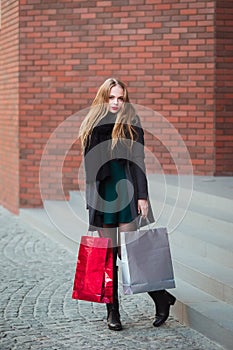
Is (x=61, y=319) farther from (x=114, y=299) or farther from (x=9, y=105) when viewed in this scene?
(x=9, y=105)

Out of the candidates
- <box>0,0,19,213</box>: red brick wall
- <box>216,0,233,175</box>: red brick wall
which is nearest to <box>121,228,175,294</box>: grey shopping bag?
<box>216,0,233,175</box>: red brick wall

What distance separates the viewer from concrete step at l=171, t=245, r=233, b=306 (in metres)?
6.34

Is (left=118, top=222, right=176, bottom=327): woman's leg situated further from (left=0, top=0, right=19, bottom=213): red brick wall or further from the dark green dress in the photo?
(left=0, top=0, right=19, bottom=213): red brick wall

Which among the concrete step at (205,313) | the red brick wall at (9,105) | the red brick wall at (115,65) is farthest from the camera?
the red brick wall at (9,105)

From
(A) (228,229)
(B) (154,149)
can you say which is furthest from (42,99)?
(A) (228,229)

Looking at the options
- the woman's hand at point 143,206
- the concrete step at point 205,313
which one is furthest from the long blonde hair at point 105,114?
the concrete step at point 205,313

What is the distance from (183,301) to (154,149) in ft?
15.9

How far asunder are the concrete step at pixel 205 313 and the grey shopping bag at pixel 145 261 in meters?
0.32

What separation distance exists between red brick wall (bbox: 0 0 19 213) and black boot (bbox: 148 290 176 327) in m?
6.12

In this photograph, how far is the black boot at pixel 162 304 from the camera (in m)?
6.10

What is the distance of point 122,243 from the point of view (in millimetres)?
5867

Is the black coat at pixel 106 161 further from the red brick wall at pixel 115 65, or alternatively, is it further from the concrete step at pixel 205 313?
the red brick wall at pixel 115 65

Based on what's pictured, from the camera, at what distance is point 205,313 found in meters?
5.97

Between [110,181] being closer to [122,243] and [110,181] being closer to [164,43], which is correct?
[122,243]
